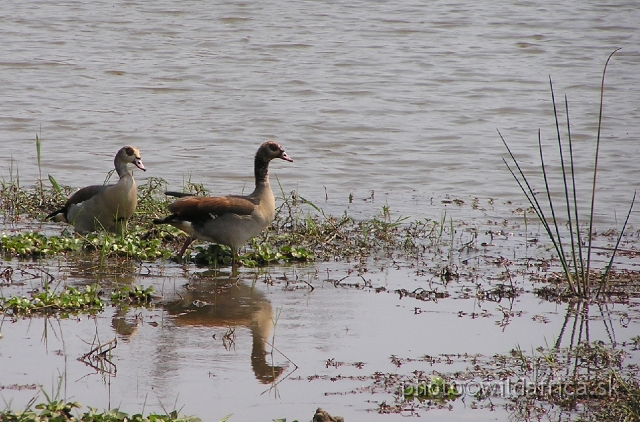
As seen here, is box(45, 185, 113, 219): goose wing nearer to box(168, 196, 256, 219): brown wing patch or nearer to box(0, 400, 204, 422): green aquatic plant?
box(168, 196, 256, 219): brown wing patch

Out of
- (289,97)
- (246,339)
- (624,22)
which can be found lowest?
(246,339)

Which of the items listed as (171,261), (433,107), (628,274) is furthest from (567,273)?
(433,107)

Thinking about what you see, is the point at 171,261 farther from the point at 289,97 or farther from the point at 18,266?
the point at 289,97

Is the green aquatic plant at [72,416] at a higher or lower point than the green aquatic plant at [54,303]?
lower

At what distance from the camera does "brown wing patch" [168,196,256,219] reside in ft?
27.1

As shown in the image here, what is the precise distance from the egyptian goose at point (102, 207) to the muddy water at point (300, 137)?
1.19m

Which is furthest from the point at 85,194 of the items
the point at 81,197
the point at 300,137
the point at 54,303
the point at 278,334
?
the point at 300,137

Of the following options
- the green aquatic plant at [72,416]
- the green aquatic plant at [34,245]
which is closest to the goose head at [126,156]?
the green aquatic plant at [34,245]

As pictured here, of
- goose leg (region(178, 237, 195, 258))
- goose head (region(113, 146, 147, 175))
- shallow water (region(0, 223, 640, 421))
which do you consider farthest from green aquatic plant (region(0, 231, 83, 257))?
goose head (region(113, 146, 147, 175))

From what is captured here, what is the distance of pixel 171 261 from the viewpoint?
824 cm

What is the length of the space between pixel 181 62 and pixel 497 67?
19.4 feet

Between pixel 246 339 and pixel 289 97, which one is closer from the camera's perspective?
pixel 246 339

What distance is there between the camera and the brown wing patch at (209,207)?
827 cm

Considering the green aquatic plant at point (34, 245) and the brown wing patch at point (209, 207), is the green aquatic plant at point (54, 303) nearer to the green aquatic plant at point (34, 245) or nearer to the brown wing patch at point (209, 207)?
the green aquatic plant at point (34, 245)
